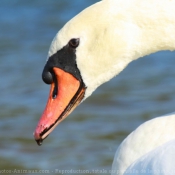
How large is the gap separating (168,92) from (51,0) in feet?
12.7

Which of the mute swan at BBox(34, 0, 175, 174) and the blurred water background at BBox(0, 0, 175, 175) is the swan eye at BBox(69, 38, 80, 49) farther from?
the blurred water background at BBox(0, 0, 175, 175)

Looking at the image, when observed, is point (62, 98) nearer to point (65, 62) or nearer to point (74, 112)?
point (65, 62)

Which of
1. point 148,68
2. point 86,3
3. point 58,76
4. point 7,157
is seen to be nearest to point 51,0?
point 86,3

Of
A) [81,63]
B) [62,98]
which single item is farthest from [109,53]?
[62,98]

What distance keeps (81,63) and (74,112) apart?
263 cm

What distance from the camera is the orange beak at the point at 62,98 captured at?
12.1 feet

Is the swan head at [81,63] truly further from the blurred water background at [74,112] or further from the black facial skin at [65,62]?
the blurred water background at [74,112]

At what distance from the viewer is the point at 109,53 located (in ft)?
12.2

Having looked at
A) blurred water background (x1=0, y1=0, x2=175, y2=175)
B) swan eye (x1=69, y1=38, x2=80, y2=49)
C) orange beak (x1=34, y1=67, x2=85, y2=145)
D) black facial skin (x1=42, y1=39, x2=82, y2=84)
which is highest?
swan eye (x1=69, y1=38, x2=80, y2=49)

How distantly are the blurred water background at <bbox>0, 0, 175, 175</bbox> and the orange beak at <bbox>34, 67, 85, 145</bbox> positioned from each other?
5.19ft

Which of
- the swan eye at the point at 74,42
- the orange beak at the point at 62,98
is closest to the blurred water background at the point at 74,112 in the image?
the orange beak at the point at 62,98

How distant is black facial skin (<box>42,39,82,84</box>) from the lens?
360 centimetres

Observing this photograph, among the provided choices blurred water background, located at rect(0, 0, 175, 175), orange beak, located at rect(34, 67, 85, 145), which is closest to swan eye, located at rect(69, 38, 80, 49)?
orange beak, located at rect(34, 67, 85, 145)

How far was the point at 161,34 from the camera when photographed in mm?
3564
